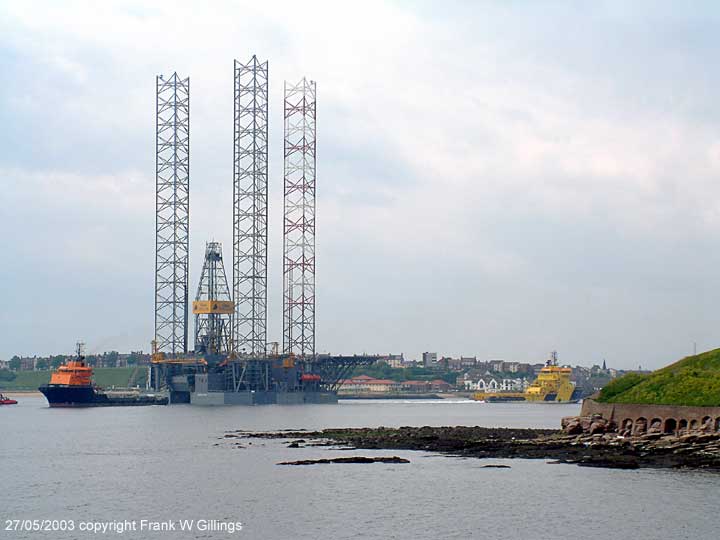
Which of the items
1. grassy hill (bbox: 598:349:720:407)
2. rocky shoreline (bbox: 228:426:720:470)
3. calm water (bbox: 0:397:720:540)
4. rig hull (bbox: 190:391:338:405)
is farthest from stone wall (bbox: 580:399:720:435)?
rig hull (bbox: 190:391:338:405)

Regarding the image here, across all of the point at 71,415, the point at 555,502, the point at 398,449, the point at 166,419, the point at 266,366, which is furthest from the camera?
the point at 266,366

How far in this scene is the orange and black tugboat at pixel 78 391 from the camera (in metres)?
149

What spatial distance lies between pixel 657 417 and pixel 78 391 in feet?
351

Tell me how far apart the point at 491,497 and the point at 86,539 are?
18.0 m

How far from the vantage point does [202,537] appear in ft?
125

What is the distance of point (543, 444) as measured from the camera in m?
66.4

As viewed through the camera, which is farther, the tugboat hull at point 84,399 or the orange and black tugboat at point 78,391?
the tugboat hull at point 84,399

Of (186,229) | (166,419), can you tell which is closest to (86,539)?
(166,419)

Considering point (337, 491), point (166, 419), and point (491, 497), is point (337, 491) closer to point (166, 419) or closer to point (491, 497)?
point (491, 497)

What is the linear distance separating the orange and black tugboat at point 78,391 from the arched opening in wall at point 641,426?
98.2m

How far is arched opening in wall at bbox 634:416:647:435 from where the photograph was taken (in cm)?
6458

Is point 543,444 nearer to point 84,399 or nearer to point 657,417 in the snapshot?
point 657,417

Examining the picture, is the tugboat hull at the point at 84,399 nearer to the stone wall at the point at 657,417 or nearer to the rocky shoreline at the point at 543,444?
the rocky shoreline at the point at 543,444

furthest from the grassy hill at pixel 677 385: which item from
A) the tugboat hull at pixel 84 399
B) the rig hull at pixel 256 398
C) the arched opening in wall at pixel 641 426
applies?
the tugboat hull at pixel 84 399
